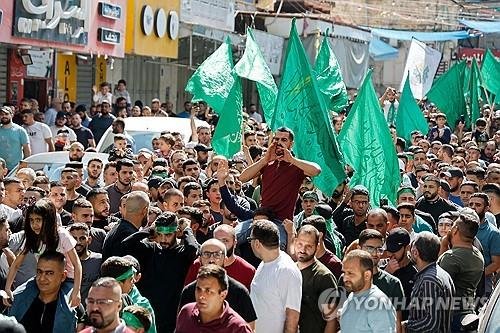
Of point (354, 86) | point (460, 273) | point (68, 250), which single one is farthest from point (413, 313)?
point (354, 86)

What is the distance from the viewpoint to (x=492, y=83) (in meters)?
24.4

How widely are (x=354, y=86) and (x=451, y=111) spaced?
13.0 meters

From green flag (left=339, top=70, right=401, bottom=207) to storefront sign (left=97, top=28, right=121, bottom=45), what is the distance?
915 cm

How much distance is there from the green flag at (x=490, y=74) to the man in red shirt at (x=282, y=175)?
1613 centimetres

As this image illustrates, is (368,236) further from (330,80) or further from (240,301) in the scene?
(330,80)

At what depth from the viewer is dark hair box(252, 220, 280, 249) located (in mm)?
7340

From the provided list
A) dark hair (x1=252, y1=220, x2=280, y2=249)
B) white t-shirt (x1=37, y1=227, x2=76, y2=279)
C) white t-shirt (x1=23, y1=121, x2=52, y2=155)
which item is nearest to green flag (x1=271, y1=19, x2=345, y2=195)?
dark hair (x1=252, y1=220, x2=280, y2=249)

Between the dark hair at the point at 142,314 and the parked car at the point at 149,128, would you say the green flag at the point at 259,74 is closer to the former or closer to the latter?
the parked car at the point at 149,128

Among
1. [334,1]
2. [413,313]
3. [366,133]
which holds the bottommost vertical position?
[413,313]

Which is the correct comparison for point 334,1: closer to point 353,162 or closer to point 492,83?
point 492,83

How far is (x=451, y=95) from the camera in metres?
22.3

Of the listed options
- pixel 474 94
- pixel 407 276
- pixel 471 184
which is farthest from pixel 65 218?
pixel 474 94

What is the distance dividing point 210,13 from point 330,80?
1029 centimetres

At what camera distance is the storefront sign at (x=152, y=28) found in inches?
905
